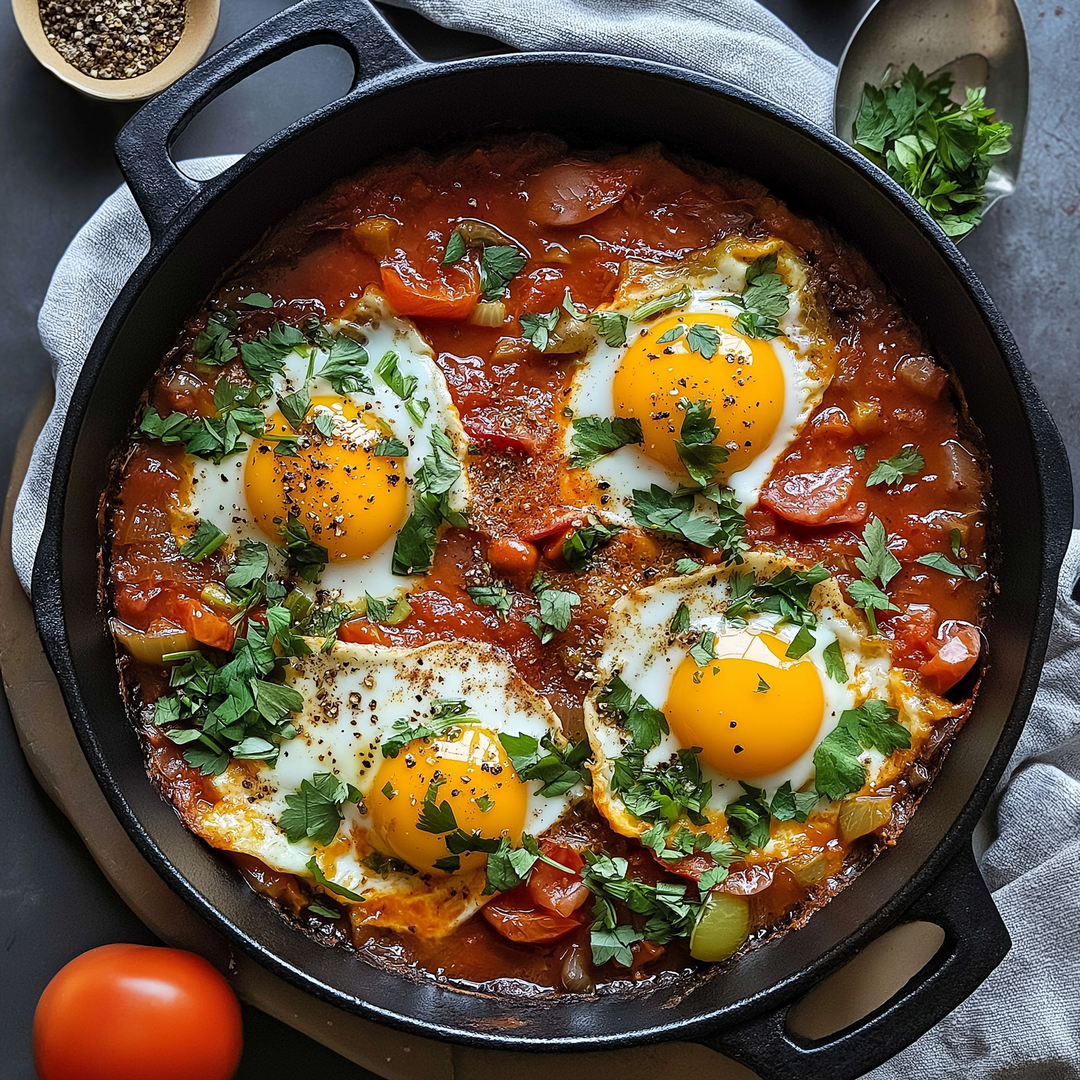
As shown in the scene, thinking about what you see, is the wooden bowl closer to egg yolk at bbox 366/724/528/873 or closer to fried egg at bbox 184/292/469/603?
fried egg at bbox 184/292/469/603

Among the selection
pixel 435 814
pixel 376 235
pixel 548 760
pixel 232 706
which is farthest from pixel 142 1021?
pixel 376 235

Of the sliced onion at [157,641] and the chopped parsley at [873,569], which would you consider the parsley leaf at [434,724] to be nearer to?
the sliced onion at [157,641]

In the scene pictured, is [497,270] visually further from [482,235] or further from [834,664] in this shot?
[834,664]

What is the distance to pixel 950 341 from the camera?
3582mm

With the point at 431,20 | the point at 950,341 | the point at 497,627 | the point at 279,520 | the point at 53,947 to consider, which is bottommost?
the point at 53,947

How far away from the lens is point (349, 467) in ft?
11.2

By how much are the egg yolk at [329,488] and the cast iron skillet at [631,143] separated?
1.80 ft

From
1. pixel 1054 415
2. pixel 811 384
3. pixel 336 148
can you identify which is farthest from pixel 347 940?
pixel 1054 415

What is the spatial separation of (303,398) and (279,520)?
40 centimetres

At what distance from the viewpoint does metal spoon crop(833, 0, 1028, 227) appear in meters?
3.77

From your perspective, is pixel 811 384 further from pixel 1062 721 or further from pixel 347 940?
pixel 347 940

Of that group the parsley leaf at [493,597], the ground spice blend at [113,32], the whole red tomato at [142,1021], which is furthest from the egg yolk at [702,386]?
the whole red tomato at [142,1021]

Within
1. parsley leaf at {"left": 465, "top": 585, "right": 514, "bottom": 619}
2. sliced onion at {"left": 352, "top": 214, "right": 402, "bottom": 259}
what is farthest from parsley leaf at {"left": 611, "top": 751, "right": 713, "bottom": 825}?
sliced onion at {"left": 352, "top": 214, "right": 402, "bottom": 259}

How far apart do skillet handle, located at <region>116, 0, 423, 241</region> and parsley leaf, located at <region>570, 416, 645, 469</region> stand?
4.11 feet
